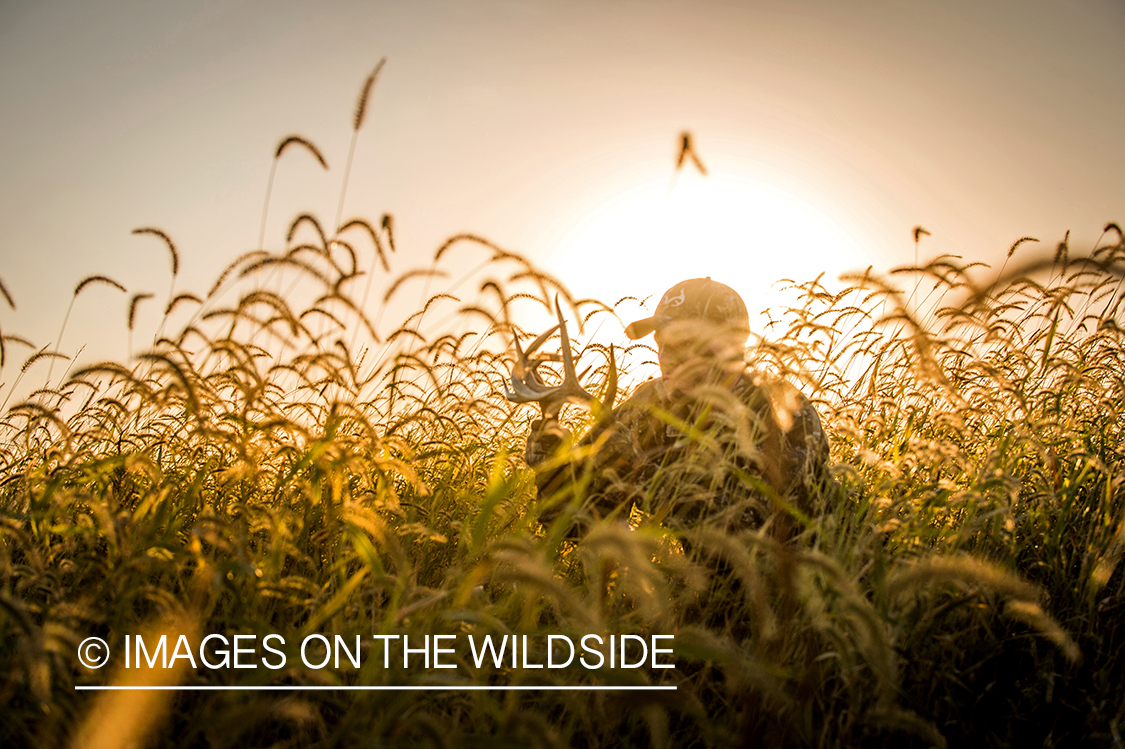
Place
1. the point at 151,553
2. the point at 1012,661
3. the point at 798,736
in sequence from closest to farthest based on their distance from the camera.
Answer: the point at 798,736, the point at 151,553, the point at 1012,661

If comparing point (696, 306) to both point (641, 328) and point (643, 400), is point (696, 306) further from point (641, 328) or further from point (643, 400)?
point (643, 400)

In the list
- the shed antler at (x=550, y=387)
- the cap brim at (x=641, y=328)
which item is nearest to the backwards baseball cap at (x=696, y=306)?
the cap brim at (x=641, y=328)

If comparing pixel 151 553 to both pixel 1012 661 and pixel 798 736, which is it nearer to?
pixel 798 736

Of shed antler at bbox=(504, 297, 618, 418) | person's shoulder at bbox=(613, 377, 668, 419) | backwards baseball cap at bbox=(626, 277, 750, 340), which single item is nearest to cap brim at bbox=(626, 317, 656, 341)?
backwards baseball cap at bbox=(626, 277, 750, 340)

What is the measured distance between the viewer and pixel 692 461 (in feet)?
5.93

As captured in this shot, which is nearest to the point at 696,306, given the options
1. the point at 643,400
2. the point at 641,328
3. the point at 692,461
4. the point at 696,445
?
the point at 641,328

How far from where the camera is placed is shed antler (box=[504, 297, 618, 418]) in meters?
1.91

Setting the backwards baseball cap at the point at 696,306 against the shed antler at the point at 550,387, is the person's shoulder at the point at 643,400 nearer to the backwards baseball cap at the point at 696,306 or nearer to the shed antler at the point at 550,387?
the shed antler at the point at 550,387

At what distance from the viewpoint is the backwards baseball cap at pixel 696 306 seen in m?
2.60

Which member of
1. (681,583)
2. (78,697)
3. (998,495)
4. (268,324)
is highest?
(268,324)

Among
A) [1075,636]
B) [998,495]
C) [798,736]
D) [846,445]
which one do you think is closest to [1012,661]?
[1075,636]

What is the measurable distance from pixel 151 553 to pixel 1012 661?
103 inches

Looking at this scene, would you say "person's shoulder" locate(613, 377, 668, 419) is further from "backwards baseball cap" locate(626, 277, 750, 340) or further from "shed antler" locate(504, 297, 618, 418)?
"backwards baseball cap" locate(626, 277, 750, 340)

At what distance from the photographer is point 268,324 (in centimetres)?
228
